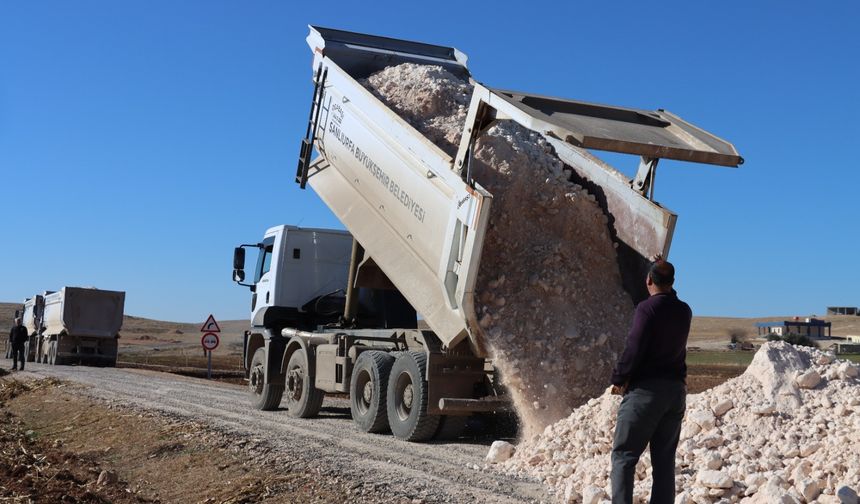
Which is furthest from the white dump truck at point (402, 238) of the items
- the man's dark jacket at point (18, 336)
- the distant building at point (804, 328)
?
the distant building at point (804, 328)

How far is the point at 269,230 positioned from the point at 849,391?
1001 cm

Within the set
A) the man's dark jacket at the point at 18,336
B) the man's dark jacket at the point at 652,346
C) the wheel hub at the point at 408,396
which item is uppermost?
the man's dark jacket at the point at 652,346

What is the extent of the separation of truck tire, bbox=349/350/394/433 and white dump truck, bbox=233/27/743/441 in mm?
18

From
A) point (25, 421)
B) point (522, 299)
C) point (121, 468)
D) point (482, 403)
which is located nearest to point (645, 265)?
point (522, 299)

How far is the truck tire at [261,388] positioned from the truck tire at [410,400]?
4.18 metres

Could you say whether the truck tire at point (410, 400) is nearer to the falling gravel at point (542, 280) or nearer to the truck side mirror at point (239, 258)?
the falling gravel at point (542, 280)

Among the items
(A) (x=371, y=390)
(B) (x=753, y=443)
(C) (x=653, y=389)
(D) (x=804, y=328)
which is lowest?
(A) (x=371, y=390)

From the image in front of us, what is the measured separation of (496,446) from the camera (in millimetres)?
8352

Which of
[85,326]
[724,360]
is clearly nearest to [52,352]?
[85,326]

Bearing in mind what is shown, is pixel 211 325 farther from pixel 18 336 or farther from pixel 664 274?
pixel 664 274

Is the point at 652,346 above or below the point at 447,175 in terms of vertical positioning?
below

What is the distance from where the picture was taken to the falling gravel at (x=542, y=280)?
8844mm

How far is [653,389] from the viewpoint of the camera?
210 inches

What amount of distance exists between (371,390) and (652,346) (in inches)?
231
